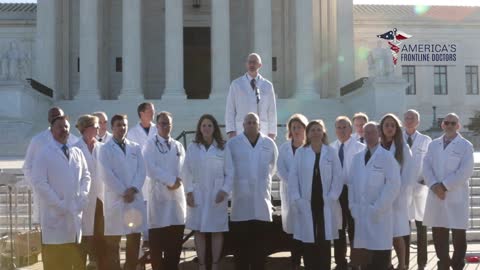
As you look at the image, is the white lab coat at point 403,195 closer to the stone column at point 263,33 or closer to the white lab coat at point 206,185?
the white lab coat at point 206,185

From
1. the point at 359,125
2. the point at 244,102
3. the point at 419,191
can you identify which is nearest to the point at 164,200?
the point at 244,102

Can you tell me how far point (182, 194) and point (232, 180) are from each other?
96 cm

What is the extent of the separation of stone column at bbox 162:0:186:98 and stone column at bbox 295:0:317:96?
6.03 meters

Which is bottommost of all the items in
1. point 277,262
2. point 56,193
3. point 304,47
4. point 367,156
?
point 277,262

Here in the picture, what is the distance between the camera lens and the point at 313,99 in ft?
103

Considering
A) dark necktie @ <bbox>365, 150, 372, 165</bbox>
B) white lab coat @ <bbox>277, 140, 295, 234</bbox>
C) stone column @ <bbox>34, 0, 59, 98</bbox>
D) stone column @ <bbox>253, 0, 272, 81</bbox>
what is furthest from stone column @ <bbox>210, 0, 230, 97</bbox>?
dark necktie @ <bbox>365, 150, 372, 165</bbox>

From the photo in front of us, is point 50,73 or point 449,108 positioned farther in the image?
point 449,108

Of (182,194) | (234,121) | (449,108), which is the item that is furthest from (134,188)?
(449,108)

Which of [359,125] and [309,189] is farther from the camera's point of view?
[359,125]

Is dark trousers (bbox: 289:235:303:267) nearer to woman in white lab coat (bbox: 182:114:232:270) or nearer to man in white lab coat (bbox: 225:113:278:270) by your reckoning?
man in white lab coat (bbox: 225:113:278:270)

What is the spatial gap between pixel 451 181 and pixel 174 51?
75.8ft

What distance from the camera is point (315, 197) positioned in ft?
27.1

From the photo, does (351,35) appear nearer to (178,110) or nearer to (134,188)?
(178,110)

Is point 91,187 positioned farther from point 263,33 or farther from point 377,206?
point 263,33
